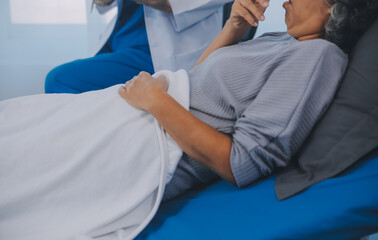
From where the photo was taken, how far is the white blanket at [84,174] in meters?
0.65

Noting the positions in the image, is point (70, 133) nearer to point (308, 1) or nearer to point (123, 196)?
point (123, 196)

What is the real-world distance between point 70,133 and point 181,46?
38.1 inches

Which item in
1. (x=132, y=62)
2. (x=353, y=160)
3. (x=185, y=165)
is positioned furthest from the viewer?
(x=132, y=62)

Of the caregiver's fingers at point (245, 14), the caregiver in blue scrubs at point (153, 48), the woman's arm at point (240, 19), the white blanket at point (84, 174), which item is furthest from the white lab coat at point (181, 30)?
the white blanket at point (84, 174)

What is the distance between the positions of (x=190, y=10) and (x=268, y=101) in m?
0.93

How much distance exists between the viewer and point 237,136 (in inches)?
27.0

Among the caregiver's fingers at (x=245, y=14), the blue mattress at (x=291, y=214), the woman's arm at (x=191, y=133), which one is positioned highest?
the caregiver's fingers at (x=245, y=14)

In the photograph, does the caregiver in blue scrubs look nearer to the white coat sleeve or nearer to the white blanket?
the white coat sleeve

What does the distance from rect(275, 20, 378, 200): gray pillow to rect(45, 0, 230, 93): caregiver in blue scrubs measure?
3.03 feet

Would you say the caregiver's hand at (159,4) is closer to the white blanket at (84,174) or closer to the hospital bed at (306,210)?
the white blanket at (84,174)

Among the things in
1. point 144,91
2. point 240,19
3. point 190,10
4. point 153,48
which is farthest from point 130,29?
point 144,91

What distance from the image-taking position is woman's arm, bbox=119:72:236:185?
69cm

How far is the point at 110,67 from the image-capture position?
156 centimetres

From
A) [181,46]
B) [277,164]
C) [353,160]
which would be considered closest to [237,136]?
[277,164]
